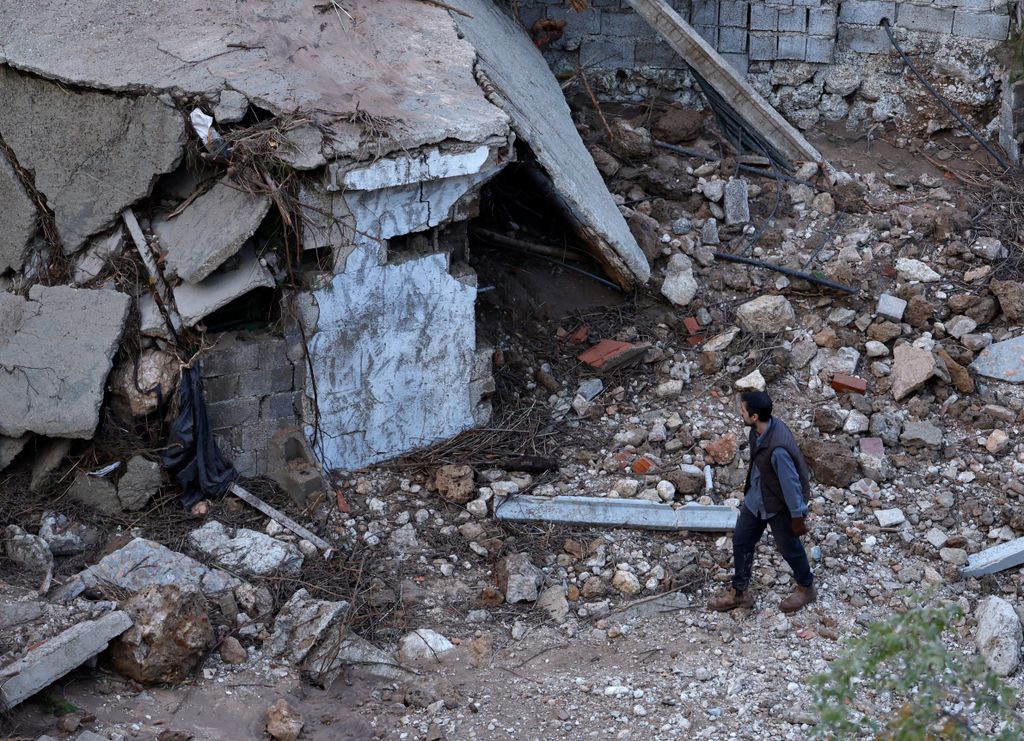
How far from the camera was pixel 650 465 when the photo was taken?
6734 millimetres

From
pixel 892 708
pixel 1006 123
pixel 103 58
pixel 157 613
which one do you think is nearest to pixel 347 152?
pixel 103 58

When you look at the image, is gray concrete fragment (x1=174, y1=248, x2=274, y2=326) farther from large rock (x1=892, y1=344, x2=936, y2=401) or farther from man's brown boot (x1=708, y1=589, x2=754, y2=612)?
large rock (x1=892, y1=344, x2=936, y2=401)

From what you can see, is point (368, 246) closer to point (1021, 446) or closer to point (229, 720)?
point (229, 720)

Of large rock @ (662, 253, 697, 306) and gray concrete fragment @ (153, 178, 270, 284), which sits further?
large rock @ (662, 253, 697, 306)

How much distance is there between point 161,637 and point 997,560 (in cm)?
409

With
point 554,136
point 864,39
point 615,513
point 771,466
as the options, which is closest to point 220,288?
point 615,513

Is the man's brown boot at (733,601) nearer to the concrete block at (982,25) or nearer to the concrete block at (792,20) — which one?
the concrete block at (792,20)

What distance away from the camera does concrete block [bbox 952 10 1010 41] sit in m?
9.11

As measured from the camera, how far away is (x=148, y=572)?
5586 millimetres

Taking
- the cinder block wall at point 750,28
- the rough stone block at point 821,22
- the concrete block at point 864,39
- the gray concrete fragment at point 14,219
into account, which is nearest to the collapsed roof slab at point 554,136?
the cinder block wall at point 750,28

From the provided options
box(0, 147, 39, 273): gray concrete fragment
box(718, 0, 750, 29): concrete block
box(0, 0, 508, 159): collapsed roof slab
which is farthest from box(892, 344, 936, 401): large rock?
box(0, 147, 39, 273): gray concrete fragment

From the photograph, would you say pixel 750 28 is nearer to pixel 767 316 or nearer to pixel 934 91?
pixel 934 91

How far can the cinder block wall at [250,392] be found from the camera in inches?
241

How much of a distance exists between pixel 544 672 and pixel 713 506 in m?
1.49
